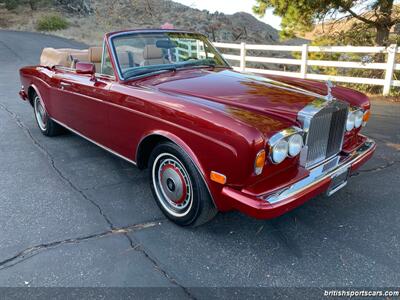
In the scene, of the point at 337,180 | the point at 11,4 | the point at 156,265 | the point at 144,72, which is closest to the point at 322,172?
the point at 337,180

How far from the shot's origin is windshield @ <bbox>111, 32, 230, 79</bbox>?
3.62 metres

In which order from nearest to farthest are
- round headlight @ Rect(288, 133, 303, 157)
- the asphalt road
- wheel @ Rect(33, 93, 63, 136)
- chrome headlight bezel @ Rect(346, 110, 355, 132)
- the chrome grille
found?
the asphalt road < round headlight @ Rect(288, 133, 303, 157) < the chrome grille < chrome headlight bezel @ Rect(346, 110, 355, 132) < wheel @ Rect(33, 93, 63, 136)

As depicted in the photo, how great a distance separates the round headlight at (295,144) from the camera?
8.45 ft

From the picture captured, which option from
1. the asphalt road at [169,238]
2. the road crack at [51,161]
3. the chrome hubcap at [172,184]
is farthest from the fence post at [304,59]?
the chrome hubcap at [172,184]

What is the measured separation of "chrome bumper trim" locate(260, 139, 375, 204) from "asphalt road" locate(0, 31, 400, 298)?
0.50 metres

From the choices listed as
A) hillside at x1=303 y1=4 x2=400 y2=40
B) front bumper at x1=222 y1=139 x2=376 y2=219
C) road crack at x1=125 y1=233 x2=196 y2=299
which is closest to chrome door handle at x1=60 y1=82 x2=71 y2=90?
road crack at x1=125 y1=233 x2=196 y2=299

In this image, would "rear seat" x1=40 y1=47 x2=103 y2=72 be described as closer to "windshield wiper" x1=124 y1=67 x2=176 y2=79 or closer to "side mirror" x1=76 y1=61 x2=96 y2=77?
"side mirror" x1=76 y1=61 x2=96 y2=77

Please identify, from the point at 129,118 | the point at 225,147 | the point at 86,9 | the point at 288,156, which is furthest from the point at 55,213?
the point at 86,9

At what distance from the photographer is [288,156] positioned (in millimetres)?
2637

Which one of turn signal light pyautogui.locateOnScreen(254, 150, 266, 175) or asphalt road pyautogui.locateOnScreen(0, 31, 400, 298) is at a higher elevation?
turn signal light pyautogui.locateOnScreen(254, 150, 266, 175)

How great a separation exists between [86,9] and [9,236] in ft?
96.3

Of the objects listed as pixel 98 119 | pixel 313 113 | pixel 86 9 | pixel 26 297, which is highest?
pixel 86 9

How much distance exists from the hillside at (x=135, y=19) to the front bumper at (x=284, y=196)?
71.3 ft

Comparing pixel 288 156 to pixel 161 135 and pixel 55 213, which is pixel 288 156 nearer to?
pixel 161 135
